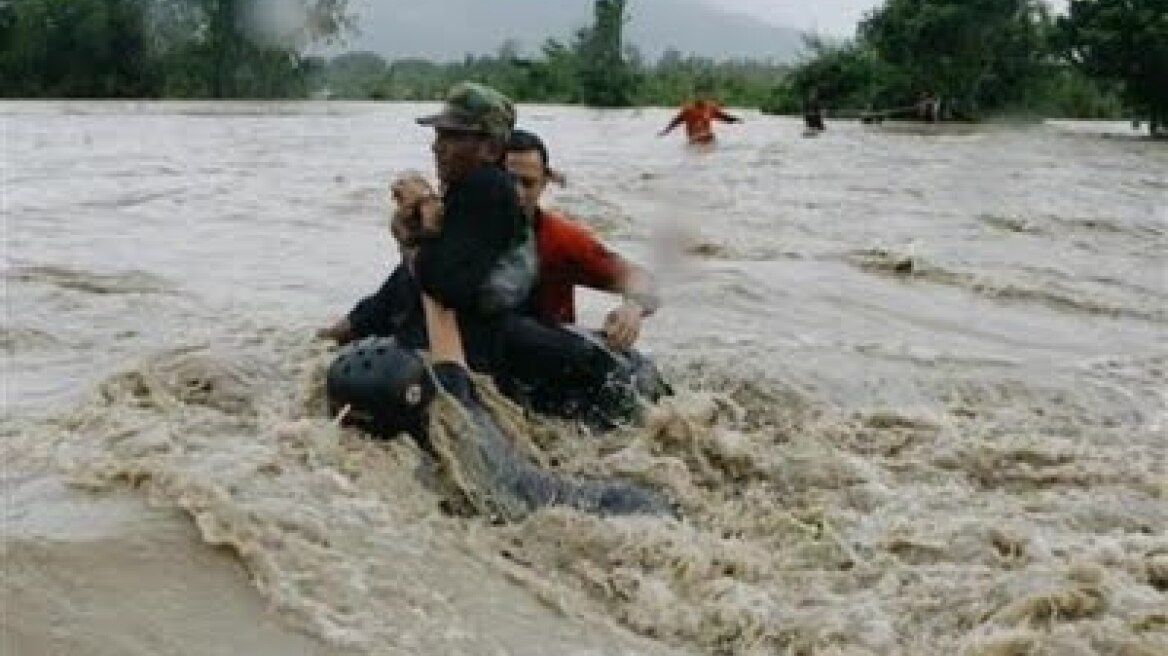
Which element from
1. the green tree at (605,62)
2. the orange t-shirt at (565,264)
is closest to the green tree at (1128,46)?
the green tree at (605,62)

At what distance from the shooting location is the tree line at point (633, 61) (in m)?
40.3

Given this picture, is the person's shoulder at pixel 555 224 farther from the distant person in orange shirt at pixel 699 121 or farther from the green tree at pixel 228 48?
the green tree at pixel 228 48

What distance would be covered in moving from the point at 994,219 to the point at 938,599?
489 inches

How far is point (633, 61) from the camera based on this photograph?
66312 mm

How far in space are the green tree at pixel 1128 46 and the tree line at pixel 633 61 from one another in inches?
1.8

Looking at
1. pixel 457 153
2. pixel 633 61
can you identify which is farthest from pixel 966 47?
pixel 457 153

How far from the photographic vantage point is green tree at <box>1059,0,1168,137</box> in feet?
123

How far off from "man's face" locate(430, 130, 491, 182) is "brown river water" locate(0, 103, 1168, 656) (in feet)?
2.80

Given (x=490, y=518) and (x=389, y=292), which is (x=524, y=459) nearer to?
(x=490, y=518)

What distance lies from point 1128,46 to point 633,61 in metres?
30.4

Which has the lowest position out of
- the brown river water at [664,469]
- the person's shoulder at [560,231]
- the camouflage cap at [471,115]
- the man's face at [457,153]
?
the brown river water at [664,469]

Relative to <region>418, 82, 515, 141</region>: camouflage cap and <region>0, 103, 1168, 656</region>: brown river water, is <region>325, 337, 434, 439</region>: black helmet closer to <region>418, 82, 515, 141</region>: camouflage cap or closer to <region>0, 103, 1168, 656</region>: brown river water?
<region>0, 103, 1168, 656</region>: brown river water

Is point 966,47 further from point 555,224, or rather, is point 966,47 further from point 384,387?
point 384,387

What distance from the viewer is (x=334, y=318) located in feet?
27.9
